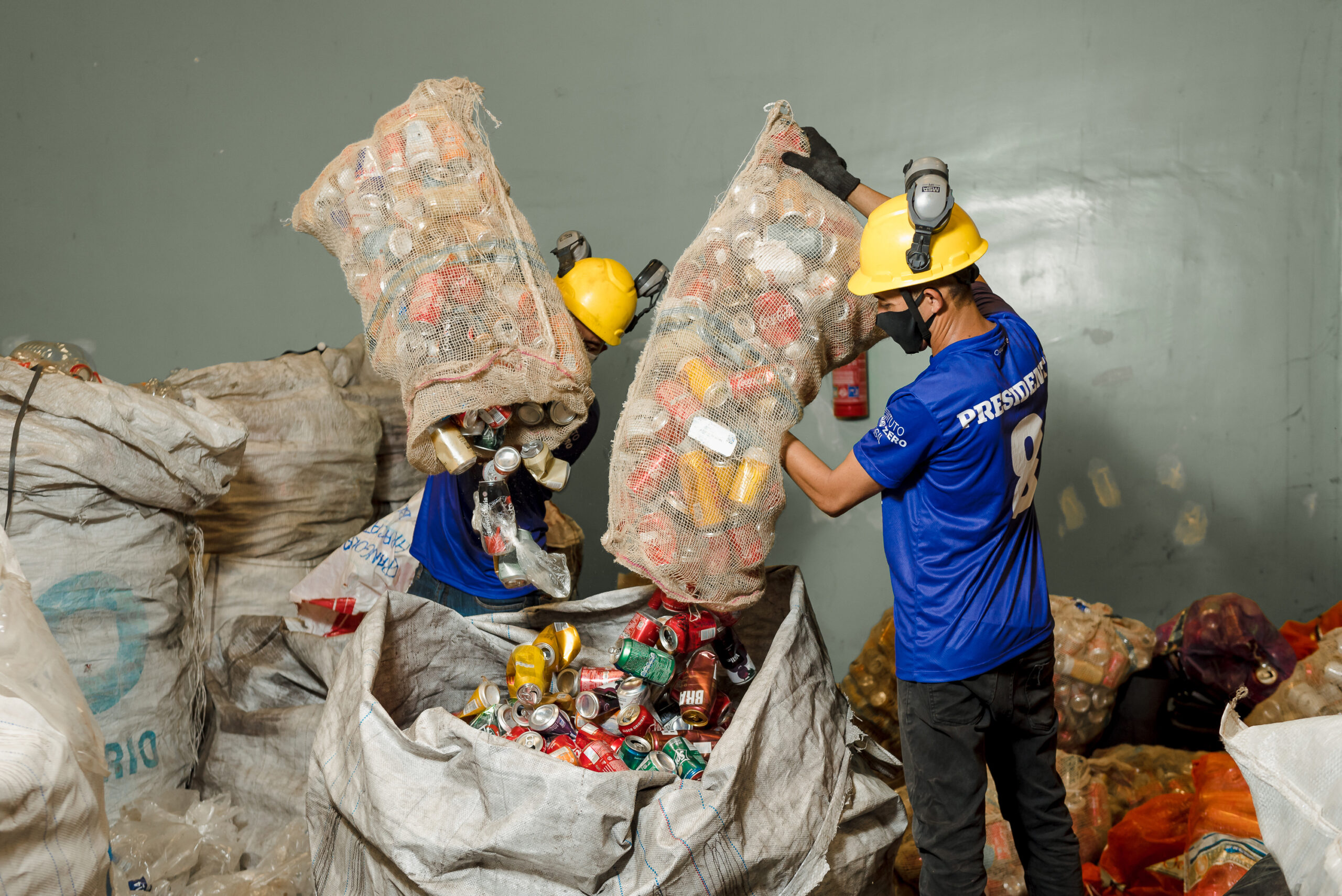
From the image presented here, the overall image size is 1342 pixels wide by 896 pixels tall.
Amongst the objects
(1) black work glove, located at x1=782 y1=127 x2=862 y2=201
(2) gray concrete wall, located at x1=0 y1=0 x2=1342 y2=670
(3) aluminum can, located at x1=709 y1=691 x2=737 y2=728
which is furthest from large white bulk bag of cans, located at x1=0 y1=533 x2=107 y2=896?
(2) gray concrete wall, located at x1=0 y1=0 x2=1342 y2=670

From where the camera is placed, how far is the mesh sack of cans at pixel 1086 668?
241 centimetres

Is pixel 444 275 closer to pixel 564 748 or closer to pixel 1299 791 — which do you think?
pixel 564 748

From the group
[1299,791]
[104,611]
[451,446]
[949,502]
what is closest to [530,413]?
[451,446]

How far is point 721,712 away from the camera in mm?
1817

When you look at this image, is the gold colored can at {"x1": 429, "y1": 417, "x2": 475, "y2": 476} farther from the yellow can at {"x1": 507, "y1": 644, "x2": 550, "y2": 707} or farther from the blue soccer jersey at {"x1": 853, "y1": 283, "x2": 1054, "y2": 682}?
the blue soccer jersey at {"x1": 853, "y1": 283, "x2": 1054, "y2": 682}

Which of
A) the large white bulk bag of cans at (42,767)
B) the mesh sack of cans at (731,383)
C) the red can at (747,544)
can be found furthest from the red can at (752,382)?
the large white bulk bag of cans at (42,767)

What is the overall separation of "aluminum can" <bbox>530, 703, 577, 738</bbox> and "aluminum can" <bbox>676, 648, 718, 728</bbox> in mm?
217

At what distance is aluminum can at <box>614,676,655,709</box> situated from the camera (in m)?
1.67

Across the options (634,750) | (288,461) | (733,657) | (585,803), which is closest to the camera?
(585,803)

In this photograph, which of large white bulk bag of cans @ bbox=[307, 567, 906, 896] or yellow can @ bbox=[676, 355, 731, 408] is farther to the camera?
yellow can @ bbox=[676, 355, 731, 408]

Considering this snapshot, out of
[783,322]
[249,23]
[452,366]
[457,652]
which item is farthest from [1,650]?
[249,23]

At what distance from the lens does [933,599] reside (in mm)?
1609

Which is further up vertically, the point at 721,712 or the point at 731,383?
the point at 731,383

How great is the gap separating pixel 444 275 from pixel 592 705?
82 centimetres
